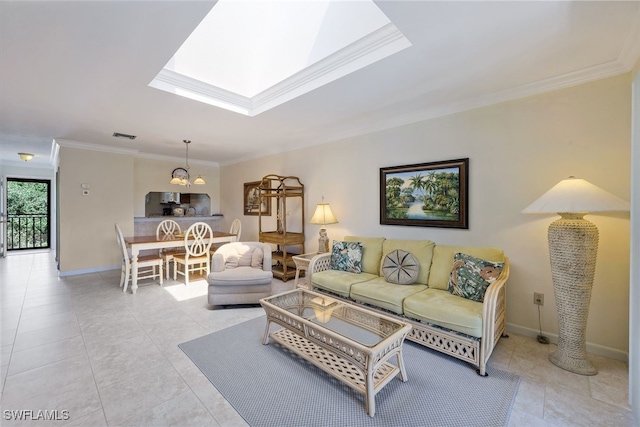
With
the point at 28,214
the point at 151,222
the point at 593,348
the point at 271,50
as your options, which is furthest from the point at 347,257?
the point at 28,214

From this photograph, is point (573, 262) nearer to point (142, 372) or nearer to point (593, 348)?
point (593, 348)

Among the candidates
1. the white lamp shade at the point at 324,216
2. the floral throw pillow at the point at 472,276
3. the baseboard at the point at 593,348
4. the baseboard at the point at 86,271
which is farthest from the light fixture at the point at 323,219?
the baseboard at the point at 86,271

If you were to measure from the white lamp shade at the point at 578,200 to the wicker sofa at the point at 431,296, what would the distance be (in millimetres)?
647

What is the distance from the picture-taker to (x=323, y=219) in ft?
13.2

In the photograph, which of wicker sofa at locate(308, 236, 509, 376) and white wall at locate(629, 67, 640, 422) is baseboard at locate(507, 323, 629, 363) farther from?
white wall at locate(629, 67, 640, 422)

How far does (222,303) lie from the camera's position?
10.7ft

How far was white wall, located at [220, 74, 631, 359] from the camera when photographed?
7.24 feet

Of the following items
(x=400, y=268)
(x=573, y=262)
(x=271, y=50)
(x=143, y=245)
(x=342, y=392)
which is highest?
(x=271, y=50)

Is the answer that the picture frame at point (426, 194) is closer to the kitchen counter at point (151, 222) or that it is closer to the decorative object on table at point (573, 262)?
the decorative object on table at point (573, 262)

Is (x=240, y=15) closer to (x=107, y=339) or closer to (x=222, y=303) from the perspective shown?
(x=222, y=303)

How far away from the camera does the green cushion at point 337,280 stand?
2.96m

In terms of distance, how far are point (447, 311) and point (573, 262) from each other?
1.01 meters

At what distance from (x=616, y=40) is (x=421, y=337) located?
2.63m

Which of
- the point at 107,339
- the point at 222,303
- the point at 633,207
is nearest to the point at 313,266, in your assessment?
the point at 222,303
